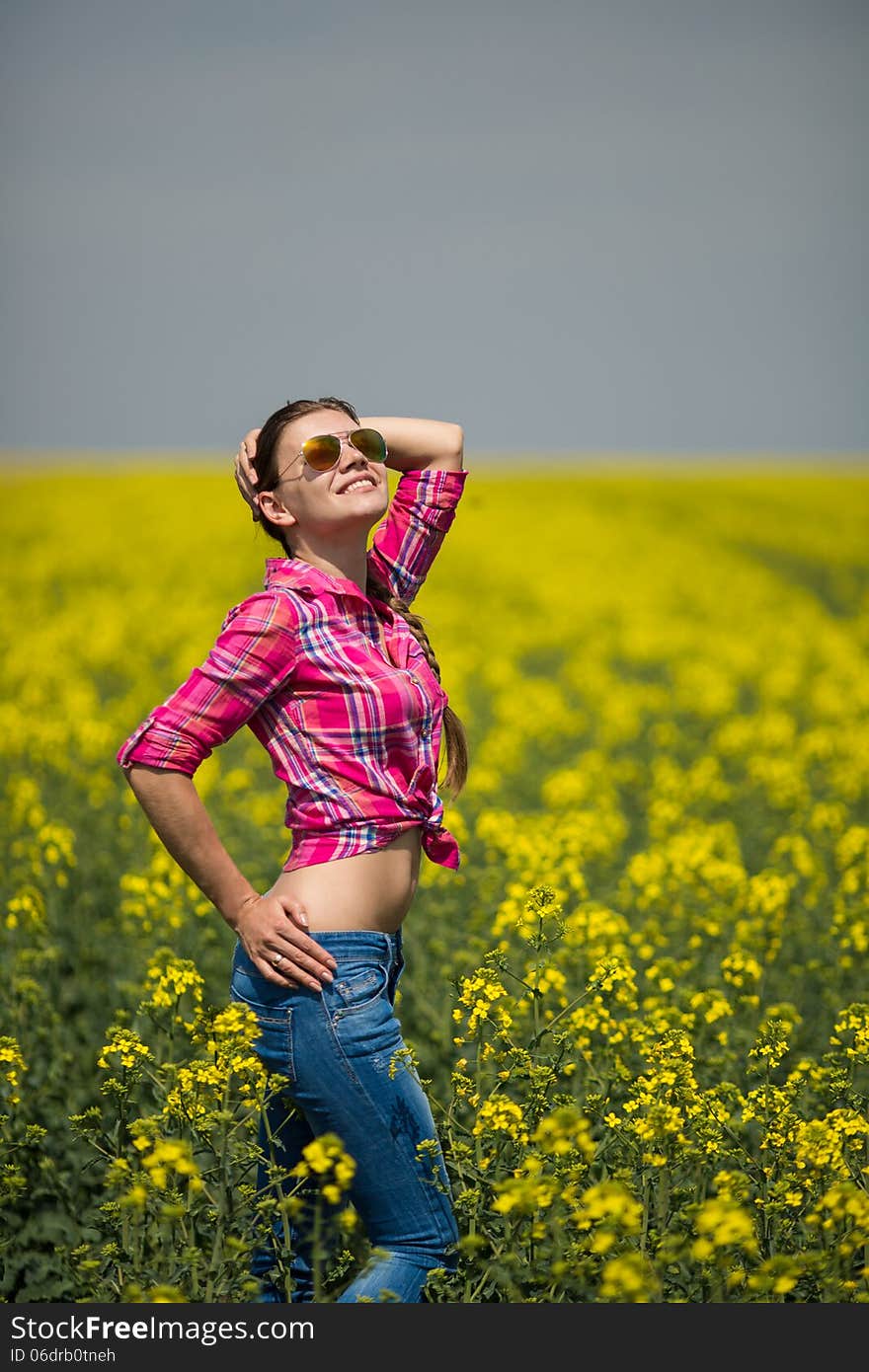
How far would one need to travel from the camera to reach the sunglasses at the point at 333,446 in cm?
298

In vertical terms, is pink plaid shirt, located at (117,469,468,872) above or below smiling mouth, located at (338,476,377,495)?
below

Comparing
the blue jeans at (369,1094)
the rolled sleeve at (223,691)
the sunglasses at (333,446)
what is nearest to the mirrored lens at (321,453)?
the sunglasses at (333,446)

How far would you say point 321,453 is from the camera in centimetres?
298

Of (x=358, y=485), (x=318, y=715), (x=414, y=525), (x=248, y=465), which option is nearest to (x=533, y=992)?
(x=318, y=715)

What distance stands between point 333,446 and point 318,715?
0.58 m

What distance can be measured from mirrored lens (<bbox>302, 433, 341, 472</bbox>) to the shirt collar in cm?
21

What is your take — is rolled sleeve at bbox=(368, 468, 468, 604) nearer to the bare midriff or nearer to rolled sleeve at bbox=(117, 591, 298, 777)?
rolled sleeve at bbox=(117, 591, 298, 777)

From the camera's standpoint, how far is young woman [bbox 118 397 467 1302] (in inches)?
109

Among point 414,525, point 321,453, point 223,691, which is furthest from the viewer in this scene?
point 414,525

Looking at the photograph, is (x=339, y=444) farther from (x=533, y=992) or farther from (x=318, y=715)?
(x=533, y=992)

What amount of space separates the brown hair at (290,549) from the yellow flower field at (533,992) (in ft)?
1.38

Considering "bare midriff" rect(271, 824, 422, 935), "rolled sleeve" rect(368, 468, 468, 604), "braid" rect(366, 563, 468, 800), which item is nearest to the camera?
"bare midriff" rect(271, 824, 422, 935)

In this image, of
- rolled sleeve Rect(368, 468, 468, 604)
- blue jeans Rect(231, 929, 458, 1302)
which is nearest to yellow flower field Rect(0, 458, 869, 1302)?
blue jeans Rect(231, 929, 458, 1302)

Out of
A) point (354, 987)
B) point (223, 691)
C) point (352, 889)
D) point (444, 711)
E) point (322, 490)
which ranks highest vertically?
point (322, 490)
